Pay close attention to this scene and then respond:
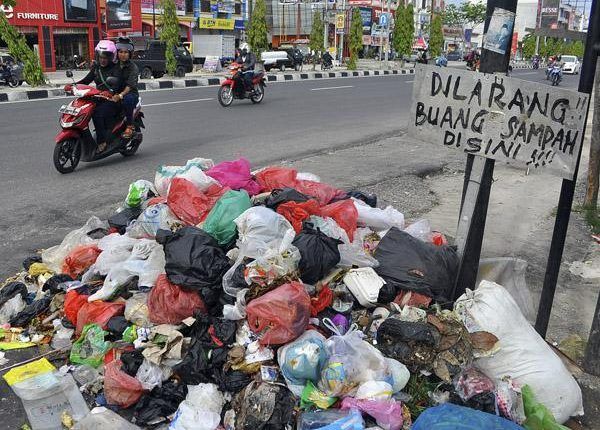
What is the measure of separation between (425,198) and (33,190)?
3.96 m

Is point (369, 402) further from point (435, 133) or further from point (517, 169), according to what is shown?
point (517, 169)

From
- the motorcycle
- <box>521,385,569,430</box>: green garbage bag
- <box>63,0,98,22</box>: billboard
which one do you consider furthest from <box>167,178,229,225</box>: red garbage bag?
<box>63,0,98,22</box>: billboard

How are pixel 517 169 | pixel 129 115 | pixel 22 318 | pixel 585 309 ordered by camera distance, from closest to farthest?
pixel 22 318 → pixel 585 309 → pixel 129 115 → pixel 517 169

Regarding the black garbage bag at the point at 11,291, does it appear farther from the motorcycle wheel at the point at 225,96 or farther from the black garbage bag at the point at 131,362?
the motorcycle wheel at the point at 225,96

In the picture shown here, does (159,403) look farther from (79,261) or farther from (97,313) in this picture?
(79,261)

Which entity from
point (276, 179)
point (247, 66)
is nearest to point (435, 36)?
point (247, 66)

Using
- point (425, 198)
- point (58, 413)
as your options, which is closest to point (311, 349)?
point (58, 413)

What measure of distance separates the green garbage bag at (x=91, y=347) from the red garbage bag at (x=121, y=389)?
30 cm

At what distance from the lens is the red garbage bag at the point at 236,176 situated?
4091 millimetres

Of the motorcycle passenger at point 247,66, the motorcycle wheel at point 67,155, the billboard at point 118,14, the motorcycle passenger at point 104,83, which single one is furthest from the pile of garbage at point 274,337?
the billboard at point 118,14

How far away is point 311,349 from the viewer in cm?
246

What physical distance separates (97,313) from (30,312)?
0.52 meters

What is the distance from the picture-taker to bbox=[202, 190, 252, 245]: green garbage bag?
3.39m

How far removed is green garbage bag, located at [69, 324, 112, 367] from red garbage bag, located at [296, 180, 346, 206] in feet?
5.55
